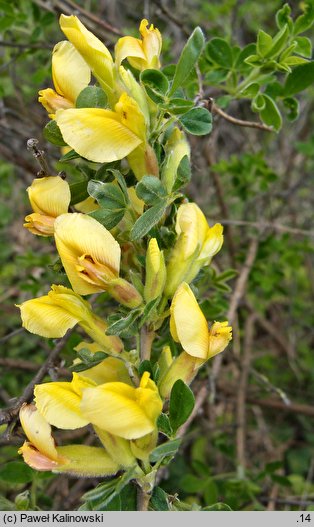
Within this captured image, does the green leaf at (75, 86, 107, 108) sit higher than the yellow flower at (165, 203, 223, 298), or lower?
higher

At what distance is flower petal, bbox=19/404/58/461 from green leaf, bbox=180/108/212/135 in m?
0.37

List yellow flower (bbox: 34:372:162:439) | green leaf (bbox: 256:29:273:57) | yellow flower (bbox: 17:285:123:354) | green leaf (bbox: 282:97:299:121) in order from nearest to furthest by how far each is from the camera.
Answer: yellow flower (bbox: 34:372:162:439) < yellow flower (bbox: 17:285:123:354) < green leaf (bbox: 256:29:273:57) < green leaf (bbox: 282:97:299:121)

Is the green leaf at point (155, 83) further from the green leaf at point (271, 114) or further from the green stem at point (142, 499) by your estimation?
the green stem at point (142, 499)

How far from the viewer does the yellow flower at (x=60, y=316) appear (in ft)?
2.14

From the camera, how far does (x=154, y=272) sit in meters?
0.63

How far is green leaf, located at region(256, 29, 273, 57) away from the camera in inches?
32.4

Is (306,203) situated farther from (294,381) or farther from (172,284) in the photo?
(172,284)

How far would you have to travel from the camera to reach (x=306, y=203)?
2201 mm

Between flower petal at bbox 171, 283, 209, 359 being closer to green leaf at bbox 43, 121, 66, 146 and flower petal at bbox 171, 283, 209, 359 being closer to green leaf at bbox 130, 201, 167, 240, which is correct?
green leaf at bbox 130, 201, 167, 240

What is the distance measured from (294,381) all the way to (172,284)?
58.9 inches

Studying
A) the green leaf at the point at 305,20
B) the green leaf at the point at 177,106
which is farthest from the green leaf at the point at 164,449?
the green leaf at the point at 305,20

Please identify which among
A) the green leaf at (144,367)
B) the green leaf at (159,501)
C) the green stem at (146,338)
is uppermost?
the green leaf at (144,367)

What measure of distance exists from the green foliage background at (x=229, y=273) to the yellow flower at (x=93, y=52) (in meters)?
0.32

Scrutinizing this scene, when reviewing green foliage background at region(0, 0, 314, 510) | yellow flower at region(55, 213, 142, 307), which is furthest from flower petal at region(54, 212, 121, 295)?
green foliage background at region(0, 0, 314, 510)
